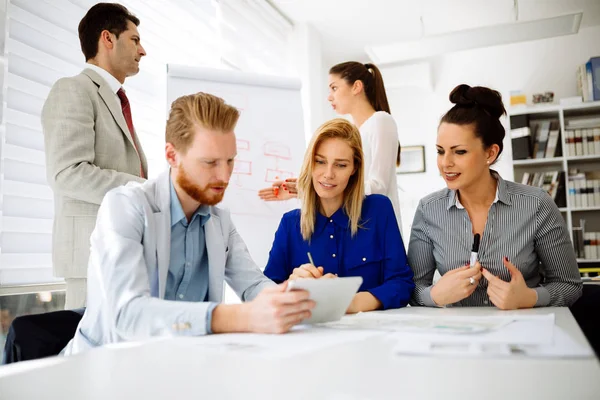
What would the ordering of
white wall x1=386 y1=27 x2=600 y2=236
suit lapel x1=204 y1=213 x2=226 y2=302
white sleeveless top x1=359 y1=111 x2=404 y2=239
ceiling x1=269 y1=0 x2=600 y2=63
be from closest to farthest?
suit lapel x1=204 y1=213 x2=226 y2=302, white sleeveless top x1=359 y1=111 x2=404 y2=239, ceiling x1=269 y1=0 x2=600 y2=63, white wall x1=386 y1=27 x2=600 y2=236

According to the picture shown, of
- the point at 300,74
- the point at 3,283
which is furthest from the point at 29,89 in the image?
the point at 300,74

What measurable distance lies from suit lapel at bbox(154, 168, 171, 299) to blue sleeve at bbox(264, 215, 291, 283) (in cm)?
52

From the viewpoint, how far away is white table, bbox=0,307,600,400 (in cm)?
61

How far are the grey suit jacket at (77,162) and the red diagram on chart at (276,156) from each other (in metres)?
1.01

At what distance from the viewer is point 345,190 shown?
6.20ft

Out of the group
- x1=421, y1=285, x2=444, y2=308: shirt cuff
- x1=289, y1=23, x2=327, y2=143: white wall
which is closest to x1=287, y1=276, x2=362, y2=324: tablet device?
x1=421, y1=285, x2=444, y2=308: shirt cuff

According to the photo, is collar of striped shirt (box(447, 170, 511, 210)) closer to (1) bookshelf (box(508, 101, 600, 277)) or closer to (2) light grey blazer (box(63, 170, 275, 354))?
(2) light grey blazer (box(63, 170, 275, 354))

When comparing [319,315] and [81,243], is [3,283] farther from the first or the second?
[319,315]

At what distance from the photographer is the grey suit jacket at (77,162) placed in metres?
1.87

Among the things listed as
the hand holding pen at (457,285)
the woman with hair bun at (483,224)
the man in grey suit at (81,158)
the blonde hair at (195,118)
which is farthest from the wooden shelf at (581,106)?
the blonde hair at (195,118)

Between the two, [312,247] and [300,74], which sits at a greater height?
[300,74]

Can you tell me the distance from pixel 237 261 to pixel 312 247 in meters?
0.35

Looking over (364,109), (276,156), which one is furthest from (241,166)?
(364,109)

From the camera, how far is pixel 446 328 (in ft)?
3.30
